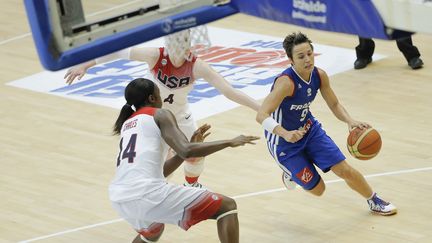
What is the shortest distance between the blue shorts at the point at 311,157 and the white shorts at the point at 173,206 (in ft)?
3.43

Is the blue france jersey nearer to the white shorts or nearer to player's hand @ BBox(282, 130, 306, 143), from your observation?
player's hand @ BBox(282, 130, 306, 143)

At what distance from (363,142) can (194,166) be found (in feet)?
4.66

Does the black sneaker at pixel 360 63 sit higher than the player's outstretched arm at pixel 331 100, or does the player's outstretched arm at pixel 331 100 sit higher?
the player's outstretched arm at pixel 331 100

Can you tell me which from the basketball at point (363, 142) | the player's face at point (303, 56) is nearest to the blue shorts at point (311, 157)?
the basketball at point (363, 142)

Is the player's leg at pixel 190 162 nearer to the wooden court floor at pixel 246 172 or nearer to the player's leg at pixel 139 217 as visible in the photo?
the wooden court floor at pixel 246 172

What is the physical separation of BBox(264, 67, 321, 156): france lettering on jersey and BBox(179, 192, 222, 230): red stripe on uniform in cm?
108

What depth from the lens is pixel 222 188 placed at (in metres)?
8.93

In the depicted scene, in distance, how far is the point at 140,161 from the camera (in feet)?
22.6

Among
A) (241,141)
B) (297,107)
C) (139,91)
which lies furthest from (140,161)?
(297,107)

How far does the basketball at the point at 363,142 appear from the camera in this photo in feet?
25.4

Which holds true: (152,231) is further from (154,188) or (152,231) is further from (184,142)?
(184,142)

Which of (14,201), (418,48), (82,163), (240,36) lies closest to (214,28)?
(240,36)

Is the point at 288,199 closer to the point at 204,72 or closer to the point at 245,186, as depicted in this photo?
the point at 245,186

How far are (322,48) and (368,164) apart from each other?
3799 millimetres
